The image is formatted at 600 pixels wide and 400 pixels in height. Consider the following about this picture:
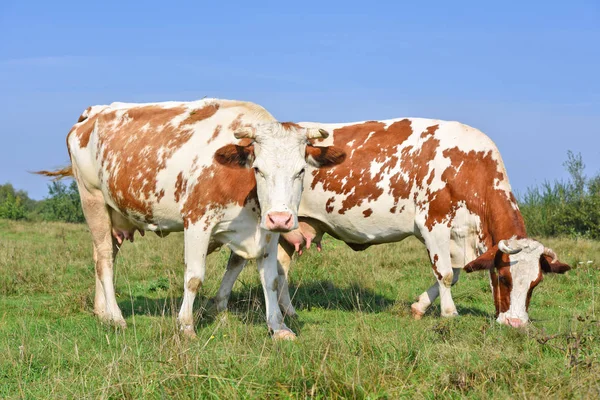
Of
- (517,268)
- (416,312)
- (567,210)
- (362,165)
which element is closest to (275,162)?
(362,165)

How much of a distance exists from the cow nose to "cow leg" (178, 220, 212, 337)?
1.19 metres

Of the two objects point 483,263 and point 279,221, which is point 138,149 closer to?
point 279,221

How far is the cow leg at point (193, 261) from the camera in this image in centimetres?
734

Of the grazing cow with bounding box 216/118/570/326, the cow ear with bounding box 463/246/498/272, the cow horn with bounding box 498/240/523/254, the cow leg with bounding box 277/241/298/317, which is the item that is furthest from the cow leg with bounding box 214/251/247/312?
the cow horn with bounding box 498/240/523/254

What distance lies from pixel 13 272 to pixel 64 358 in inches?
220

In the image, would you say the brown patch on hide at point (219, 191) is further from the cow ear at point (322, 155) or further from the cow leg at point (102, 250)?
the cow leg at point (102, 250)

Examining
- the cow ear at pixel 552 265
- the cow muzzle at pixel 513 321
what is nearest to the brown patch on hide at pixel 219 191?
the cow muzzle at pixel 513 321

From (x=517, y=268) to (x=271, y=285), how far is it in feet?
8.67

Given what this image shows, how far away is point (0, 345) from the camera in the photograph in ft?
22.3

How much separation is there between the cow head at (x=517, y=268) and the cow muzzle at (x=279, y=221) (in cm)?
230

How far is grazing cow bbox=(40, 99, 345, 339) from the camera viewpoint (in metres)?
6.83

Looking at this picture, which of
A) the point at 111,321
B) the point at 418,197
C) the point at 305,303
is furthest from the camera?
the point at 305,303

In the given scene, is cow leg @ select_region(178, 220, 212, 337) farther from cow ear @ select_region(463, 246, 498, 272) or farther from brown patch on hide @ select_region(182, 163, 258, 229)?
cow ear @ select_region(463, 246, 498, 272)

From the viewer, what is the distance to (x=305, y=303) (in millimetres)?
9836
